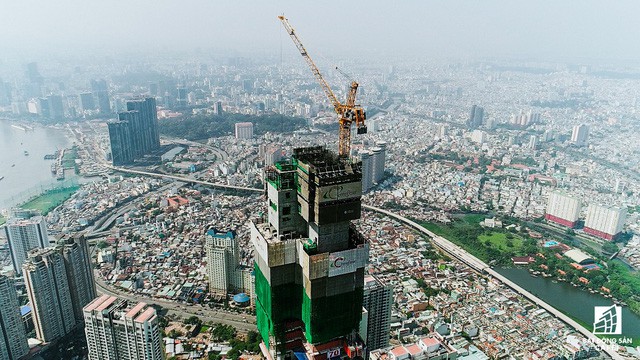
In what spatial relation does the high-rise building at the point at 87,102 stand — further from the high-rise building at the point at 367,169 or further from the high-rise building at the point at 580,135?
the high-rise building at the point at 580,135

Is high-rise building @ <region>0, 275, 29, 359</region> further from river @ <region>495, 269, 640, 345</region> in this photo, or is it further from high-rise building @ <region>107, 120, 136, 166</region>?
high-rise building @ <region>107, 120, 136, 166</region>

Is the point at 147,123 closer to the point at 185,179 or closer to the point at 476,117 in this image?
the point at 185,179

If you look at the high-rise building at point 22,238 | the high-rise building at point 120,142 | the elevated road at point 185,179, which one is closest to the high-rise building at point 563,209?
the elevated road at point 185,179

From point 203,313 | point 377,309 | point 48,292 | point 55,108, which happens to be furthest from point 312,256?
point 55,108

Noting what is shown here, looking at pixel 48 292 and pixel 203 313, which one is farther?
pixel 203 313

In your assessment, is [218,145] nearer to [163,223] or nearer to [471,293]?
[163,223]

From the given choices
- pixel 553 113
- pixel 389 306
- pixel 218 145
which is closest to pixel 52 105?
pixel 218 145
